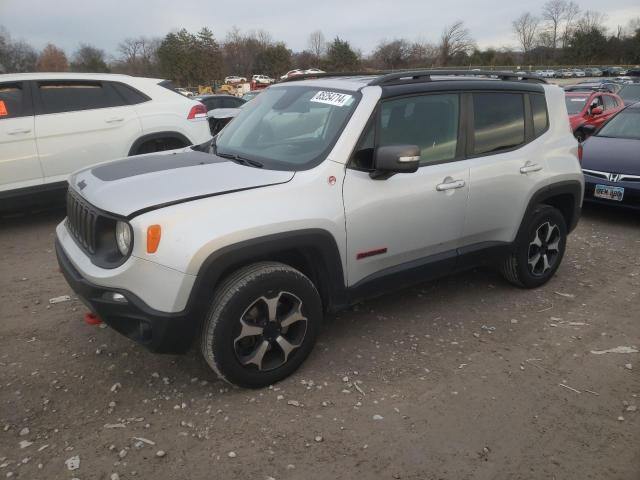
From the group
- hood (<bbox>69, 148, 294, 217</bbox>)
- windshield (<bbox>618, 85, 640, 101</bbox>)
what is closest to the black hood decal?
hood (<bbox>69, 148, 294, 217</bbox>)

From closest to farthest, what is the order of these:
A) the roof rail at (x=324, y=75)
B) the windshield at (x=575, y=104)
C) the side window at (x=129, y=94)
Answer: the roof rail at (x=324, y=75) → the side window at (x=129, y=94) → the windshield at (x=575, y=104)

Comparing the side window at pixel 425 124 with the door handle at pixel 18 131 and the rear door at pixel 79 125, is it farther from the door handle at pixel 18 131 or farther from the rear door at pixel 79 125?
the door handle at pixel 18 131

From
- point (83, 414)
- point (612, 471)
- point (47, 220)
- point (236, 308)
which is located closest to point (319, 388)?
point (236, 308)

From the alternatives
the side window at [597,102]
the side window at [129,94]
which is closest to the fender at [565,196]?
the side window at [129,94]

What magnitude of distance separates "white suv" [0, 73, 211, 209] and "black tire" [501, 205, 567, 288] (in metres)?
4.38

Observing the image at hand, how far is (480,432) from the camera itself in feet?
8.84

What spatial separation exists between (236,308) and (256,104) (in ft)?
6.52

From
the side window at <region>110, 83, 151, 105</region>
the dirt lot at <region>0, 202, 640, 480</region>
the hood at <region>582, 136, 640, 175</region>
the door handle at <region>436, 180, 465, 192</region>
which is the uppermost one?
the side window at <region>110, 83, 151, 105</region>

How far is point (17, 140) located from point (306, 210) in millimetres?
4404

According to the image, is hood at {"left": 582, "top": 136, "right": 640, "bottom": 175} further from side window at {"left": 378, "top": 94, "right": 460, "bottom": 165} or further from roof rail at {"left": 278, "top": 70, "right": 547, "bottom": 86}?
side window at {"left": 378, "top": 94, "right": 460, "bottom": 165}

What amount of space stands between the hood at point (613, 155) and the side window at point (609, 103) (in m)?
6.62

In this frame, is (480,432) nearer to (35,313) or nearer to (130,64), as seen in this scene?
(35,313)

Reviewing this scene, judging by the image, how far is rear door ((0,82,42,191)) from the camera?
5.67 m

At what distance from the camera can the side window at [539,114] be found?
4258 millimetres
